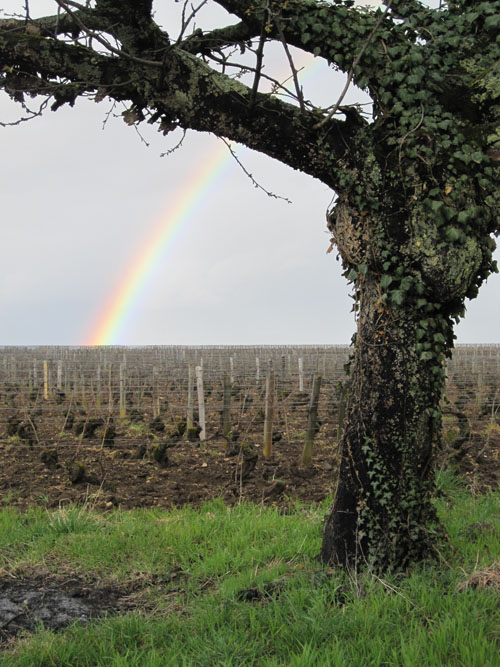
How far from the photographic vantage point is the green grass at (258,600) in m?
3.27

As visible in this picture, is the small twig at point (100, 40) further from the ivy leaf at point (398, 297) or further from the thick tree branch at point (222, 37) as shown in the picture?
the ivy leaf at point (398, 297)

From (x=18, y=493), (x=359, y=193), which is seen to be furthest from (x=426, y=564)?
(x=18, y=493)

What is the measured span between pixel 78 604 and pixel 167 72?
3.83 metres

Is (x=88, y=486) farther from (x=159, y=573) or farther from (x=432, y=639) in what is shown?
(x=432, y=639)

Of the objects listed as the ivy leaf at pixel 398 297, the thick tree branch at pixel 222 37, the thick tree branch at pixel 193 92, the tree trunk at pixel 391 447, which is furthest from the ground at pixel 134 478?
the thick tree branch at pixel 222 37

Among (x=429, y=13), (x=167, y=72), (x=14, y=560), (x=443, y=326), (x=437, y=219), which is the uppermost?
(x=429, y=13)

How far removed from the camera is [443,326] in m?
4.26

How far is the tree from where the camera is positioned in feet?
13.5

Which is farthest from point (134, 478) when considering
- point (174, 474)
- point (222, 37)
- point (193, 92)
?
point (222, 37)

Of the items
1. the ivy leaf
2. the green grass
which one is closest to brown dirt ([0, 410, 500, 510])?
the green grass

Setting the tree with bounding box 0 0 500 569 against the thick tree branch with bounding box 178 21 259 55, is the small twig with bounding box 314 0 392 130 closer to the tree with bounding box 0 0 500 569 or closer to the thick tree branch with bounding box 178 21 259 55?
the tree with bounding box 0 0 500 569

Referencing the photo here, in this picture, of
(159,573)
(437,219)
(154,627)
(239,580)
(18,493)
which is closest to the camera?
(154,627)

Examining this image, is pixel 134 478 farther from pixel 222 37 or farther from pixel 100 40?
pixel 100 40

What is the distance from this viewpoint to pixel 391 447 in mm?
4172
